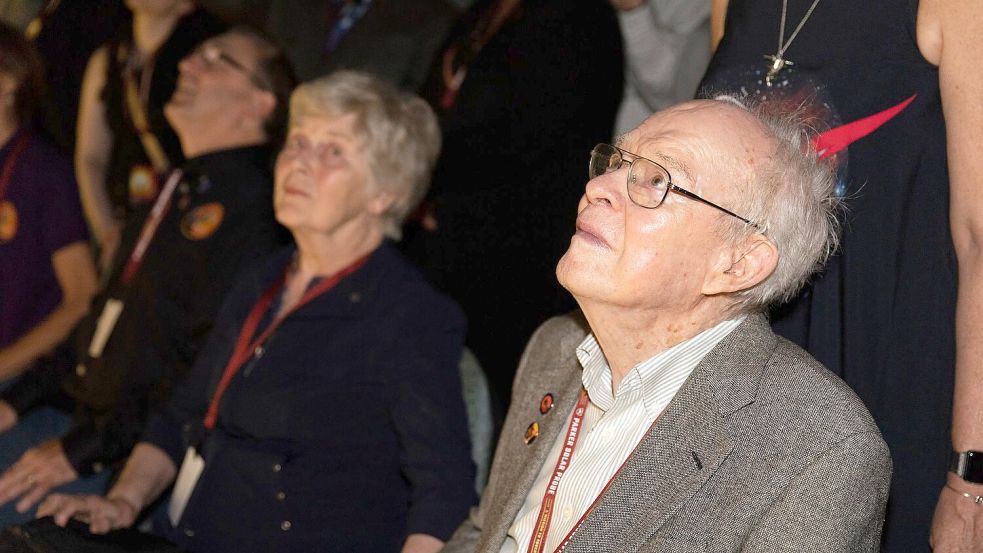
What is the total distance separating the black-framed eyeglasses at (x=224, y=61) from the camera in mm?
3404

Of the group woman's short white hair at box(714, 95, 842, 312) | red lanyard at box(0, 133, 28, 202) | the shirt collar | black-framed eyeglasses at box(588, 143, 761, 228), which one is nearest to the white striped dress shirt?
the shirt collar

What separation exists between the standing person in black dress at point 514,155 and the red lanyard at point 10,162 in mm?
1513

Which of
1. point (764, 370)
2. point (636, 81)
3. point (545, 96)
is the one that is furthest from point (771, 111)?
point (636, 81)

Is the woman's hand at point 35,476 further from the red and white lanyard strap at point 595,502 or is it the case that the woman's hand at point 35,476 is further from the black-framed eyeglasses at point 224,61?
the red and white lanyard strap at point 595,502

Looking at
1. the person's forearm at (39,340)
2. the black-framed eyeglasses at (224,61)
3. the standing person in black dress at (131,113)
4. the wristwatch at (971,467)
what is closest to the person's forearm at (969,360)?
the wristwatch at (971,467)

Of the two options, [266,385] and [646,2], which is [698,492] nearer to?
[266,385]

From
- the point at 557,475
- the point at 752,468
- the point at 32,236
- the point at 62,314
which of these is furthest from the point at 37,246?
the point at 752,468

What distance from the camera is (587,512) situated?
1790 millimetres

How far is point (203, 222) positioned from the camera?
3221 mm

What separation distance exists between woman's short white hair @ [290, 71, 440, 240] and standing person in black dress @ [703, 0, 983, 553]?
1.08 meters

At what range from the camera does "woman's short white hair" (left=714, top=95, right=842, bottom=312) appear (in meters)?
1.78

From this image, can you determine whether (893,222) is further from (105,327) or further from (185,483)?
(105,327)

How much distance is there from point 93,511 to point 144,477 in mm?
230

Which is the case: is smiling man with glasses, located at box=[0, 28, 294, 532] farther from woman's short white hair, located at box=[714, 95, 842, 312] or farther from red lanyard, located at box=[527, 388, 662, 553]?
woman's short white hair, located at box=[714, 95, 842, 312]
